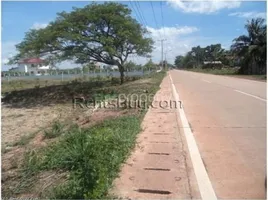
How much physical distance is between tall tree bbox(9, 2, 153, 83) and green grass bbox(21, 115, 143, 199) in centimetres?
2066

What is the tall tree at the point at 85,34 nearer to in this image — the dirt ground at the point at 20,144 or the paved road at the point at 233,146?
the dirt ground at the point at 20,144

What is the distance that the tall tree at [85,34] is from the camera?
2673 centimetres

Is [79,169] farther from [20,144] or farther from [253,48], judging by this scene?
[253,48]

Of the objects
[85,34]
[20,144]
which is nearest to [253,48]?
[85,34]

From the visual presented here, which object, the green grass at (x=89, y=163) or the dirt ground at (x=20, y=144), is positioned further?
the dirt ground at (x=20, y=144)

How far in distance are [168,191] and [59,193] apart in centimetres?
150

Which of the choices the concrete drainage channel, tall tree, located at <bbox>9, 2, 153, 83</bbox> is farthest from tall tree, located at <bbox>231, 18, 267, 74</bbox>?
the concrete drainage channel

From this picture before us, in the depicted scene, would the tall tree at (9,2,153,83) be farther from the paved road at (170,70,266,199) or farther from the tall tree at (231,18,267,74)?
the tall tree at (231,18,267,74)

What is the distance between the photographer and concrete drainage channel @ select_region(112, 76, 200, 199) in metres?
4.40

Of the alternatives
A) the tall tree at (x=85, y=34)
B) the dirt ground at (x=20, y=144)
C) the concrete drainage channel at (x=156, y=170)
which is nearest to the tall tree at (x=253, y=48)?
the tall tree at (x=85, y=34)

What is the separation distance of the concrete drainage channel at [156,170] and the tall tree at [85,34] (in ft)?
67.3

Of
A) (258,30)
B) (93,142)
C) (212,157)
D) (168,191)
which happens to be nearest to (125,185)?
(168,191)

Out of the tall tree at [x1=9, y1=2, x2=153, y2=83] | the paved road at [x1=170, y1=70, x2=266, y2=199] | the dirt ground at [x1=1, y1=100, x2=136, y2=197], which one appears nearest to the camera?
the paved road at [x1=170, y1=70, x2=266, y2=199]

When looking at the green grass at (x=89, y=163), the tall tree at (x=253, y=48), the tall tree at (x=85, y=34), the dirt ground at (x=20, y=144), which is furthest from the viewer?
the tall tree at (x=253, y=48)
